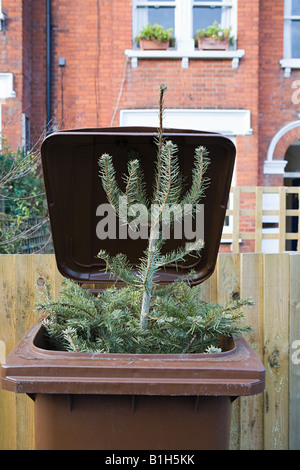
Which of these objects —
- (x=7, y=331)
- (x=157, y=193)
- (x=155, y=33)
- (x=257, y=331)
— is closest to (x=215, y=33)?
(x=155, y=33)

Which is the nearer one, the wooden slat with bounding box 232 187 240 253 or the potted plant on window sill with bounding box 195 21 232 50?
the wooden slat with bounding box 232 187 240 253

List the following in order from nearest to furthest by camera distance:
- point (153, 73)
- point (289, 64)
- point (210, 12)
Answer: point (153, 73), point (210, 12), point (289, 64)

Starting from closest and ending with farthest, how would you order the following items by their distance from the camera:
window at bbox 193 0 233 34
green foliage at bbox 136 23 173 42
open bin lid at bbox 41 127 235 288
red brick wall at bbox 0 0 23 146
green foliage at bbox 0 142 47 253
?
open bin lid at bbox 41 127 235 288
green foliage at bbox 0 142 47 253
green foliage at bbox 136 23 173 42
red brick wall at bbox 0 0 23 146
window at bbox 193 0 233 34

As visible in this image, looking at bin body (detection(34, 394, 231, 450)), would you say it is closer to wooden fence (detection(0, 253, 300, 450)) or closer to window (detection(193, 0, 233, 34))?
wooden fence (detection(0, 253, 300, 450))

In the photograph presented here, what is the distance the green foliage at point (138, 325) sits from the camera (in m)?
2.02

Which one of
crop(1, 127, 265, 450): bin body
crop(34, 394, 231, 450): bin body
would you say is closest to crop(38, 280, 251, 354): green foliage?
crop(1, 127, 265, 450): bin body

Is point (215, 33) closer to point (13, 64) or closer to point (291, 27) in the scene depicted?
point (291, 27)

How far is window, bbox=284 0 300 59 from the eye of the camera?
9.85m

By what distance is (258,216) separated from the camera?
8.48 meters

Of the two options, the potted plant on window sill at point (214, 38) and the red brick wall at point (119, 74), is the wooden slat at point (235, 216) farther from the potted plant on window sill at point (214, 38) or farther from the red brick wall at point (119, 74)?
the potted plant on window sill at point (214, 38)

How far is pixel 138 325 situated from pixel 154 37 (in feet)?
26.1

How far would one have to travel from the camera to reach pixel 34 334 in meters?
2.11

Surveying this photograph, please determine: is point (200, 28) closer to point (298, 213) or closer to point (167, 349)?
point (298, 213)

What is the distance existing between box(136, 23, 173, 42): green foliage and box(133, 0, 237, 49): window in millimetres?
300
